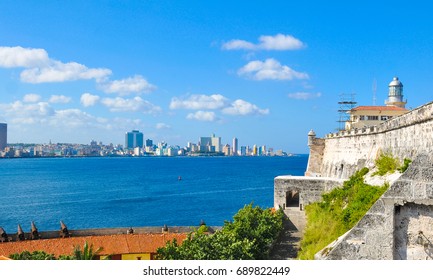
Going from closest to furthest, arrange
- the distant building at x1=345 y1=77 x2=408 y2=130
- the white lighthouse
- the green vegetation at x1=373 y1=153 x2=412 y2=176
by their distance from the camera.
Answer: the green vegetation at x1=373 y1=153 x2=412 y2=176 < the distant building at x1=345 y1=77 x2=408 y2=130 < the white lighthouse

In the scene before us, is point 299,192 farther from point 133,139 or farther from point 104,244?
point 133,139

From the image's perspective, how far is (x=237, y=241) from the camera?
15898 mm

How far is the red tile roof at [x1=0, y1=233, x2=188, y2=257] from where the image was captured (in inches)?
918

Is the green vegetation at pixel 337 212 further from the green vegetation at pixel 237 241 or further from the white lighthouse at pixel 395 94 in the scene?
the white lighthouse at pixel 395 94

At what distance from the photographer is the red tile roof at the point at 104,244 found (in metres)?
23.3

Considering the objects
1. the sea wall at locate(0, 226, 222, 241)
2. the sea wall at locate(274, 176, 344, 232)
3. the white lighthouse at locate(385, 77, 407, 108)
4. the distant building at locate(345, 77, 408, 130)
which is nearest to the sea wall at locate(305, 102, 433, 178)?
the sea wall at locate(274, 176, 344, 232)

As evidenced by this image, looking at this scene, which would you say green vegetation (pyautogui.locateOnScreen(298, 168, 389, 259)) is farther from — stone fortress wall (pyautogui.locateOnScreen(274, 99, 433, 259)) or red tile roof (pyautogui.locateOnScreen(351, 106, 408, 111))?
red tile roof (pyautogui.locateOnScreen(351, 106, 408, 111))

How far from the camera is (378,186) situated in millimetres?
13484

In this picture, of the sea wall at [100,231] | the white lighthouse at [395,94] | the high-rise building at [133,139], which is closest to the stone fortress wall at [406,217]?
the sea wall at [100,231]

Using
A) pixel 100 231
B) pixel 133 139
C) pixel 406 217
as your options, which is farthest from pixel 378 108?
pixel 133 139

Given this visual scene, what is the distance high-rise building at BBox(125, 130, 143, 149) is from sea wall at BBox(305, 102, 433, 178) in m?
56.6

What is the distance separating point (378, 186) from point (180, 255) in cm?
708

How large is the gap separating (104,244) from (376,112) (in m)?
26.9

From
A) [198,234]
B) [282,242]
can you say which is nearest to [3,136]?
Result: [198,234]
